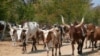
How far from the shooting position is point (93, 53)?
2055 cm

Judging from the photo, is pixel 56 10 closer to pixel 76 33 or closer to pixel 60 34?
pixel 60 34

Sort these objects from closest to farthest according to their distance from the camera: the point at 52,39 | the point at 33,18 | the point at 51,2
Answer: the point at 52,39 → the point at 51,2 → the point at 33,18

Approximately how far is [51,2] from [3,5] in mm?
7169

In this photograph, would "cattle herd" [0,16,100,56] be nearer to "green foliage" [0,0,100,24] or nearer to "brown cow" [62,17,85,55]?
"brown cow" [62,17,85,55]

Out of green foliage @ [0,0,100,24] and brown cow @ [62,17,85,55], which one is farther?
green foliage @ [0,0,100,24]

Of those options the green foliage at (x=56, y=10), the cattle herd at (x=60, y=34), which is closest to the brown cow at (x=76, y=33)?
the cattle herd at (x=60, y=34)

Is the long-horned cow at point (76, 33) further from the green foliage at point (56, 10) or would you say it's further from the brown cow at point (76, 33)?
the green foliage at point (56, 10)

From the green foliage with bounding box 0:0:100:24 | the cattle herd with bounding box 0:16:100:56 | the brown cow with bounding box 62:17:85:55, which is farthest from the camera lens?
the green foliage with bounding box 0:0:100:24

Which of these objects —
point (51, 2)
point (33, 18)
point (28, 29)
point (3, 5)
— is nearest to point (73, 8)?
point (51, 2)

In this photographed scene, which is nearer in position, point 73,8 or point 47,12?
point 73,8

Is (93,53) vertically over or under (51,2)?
under

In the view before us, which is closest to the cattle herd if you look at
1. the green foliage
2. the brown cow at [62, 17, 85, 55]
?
the brown cow at [62, 17, 85, 55]

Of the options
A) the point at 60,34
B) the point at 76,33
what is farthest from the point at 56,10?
the point at 76,33

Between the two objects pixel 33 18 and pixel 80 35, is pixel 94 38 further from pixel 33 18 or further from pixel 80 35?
pixel 33 18
